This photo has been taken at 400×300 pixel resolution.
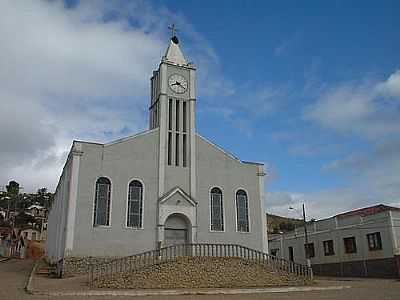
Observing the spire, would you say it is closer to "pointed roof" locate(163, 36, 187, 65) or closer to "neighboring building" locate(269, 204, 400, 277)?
"pointed roof" locate(163, 36, 187, 65)

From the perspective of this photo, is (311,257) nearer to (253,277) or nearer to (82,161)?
(253,277)

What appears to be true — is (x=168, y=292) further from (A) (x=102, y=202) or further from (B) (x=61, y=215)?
(B) (x=61, y=215)

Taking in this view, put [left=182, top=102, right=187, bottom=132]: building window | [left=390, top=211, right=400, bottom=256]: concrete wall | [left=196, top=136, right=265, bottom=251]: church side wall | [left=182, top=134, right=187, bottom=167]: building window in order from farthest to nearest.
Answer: [left=390, top=211, right=400, bottom=256]: concrete wall → [left=182, top=102, right=187, bottom=132]: building window → [left=182, top=134, right=187, bottom=167]: building window → [left=196, top=136, right=265, bottom=251]: church side wall

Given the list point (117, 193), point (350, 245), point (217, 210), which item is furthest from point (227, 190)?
point (350, 245)

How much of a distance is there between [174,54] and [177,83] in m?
2.34

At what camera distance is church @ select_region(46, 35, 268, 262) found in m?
22.7

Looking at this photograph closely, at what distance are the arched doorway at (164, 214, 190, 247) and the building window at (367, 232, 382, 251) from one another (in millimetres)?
14944

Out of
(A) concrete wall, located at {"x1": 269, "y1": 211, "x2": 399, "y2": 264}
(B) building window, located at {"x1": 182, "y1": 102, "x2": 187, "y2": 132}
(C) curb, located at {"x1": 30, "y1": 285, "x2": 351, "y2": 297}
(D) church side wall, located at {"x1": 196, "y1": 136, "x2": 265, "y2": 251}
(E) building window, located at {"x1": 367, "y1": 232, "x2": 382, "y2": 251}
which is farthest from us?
(E) building window, located at {"x1": 367, "y1": 232, "x2": 382, "y2": 251}

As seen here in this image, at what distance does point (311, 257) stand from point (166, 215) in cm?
1956

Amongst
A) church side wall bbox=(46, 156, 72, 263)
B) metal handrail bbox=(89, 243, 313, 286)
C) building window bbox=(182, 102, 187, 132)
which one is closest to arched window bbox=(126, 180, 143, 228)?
metal handrail bbox=(89, 243, 313, 286)

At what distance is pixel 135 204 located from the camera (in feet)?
78.0

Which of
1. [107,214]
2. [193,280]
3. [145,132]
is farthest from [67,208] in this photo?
[193,280]

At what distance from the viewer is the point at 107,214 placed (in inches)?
906

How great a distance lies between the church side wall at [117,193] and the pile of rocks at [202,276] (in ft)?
16.4
